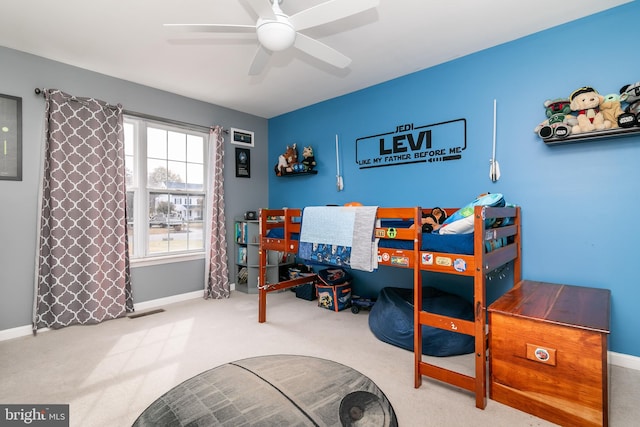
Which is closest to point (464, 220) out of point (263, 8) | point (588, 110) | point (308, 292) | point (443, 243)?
point (443, 243)

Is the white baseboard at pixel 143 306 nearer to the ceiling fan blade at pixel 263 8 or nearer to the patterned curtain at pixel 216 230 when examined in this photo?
the patterned curtain at pixel 216 230

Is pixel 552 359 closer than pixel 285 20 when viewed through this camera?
Yes

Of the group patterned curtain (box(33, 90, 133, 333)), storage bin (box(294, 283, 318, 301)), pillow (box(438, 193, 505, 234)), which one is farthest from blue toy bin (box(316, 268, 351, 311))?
patterned curtain (box(33, 90, 133, 333))

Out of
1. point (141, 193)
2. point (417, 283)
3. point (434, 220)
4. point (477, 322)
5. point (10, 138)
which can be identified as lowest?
point (477, 322)

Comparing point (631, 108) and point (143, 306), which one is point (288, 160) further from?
point (631, 108)

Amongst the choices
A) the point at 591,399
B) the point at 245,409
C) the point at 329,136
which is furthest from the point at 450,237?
the point at 329,136

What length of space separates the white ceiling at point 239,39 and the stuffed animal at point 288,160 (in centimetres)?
98

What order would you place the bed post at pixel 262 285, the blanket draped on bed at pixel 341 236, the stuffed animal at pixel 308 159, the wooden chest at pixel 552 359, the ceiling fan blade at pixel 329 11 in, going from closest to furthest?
1. the wooden chest at pixel 552 359
2. the ceiling fan blade at pixel 329 11
3. the blanket draped on bed at pixel 341 236
4. the bed post at pixel 262 285
5. the stuffed animal at pixel 308 159

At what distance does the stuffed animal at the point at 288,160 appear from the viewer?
4191 millimetres

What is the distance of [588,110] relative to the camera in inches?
84.0

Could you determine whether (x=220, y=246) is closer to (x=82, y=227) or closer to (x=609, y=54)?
(x=82, y=227)

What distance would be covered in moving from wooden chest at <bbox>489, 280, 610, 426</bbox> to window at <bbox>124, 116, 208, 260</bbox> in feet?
11.3

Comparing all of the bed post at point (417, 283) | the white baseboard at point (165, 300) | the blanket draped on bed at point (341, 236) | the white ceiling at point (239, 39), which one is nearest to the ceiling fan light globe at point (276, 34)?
the white ceiling at point (239, 39)

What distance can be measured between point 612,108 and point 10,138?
472 centimetres
